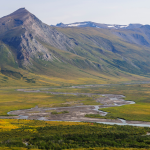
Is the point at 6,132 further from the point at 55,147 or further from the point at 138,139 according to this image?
the point at 138,139

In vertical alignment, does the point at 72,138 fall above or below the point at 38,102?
above

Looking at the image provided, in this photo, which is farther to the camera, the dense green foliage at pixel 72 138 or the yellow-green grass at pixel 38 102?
the yellow-green grass at pixel 38 102

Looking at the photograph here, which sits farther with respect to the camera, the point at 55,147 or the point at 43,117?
the point at 43,117

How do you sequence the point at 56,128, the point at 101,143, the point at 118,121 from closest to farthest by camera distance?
the point at 101,143 < the point at 56,128 < the point at 118,121

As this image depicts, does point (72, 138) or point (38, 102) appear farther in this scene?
point (38, 102)

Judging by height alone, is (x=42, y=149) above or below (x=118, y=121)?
above

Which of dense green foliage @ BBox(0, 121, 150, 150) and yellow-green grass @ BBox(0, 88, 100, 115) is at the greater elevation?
dense green foliage @ BBox(0, 121, 150, 150)

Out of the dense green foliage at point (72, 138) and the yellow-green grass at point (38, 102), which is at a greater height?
the dense green foliage at point (72, 138)

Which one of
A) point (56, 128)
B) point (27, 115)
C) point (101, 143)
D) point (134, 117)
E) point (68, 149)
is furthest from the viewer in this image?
point (27, 115)

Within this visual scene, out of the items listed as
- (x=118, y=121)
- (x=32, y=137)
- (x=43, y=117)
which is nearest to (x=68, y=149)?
(x=32, y=137)

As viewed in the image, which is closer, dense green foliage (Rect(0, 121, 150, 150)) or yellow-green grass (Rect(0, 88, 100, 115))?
dense green foliage (Rect(0, 121, 150, 150))
